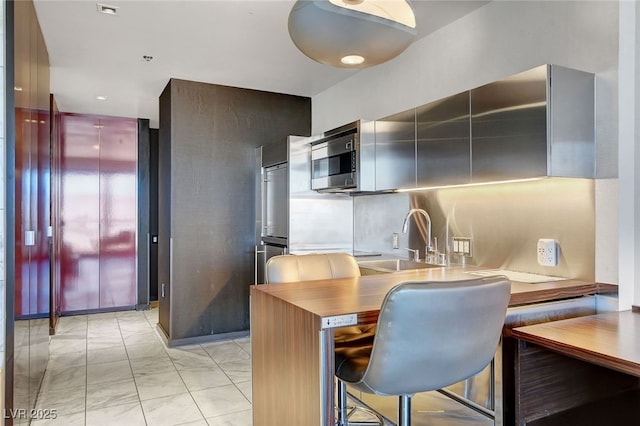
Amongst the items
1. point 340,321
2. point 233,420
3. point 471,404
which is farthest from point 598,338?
point 233,420

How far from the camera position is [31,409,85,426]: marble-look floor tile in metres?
2.60

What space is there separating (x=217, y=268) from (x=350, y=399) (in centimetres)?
220

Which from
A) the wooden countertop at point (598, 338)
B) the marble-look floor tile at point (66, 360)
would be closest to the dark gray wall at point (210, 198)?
the marble-look floor tile at point (66, 360)

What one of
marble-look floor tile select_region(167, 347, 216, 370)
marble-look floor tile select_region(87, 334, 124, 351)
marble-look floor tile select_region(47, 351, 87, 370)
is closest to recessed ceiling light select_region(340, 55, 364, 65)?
marble-look floor tile select_region(167, 347, 216, 370)

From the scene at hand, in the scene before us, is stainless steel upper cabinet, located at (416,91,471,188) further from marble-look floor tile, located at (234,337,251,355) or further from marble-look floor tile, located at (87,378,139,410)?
marble-look floor tile, located at (87,378,139,410)

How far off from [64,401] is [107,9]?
8.61 ft

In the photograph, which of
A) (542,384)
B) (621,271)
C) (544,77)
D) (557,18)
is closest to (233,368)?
(542,384)

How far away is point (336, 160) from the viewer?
358 centimetres

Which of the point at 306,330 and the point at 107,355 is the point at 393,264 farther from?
the point at 107,355

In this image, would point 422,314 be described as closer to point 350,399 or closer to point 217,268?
point 350,399

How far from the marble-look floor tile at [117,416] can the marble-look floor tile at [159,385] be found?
0.51ft

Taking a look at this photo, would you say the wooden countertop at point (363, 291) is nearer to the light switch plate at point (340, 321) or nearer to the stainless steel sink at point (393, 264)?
the light switch plate at point (340, 321)

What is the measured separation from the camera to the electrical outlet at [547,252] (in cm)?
230

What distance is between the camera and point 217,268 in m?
4.37
